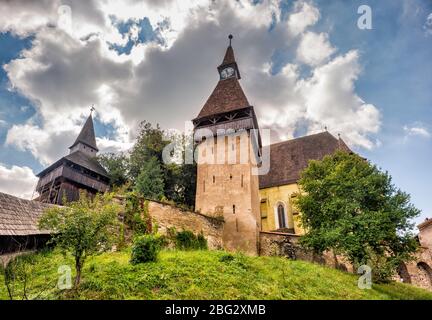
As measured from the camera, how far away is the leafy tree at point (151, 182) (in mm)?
19234

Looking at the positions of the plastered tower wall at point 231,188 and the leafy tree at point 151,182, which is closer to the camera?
the plastered tower wall at point 231,188

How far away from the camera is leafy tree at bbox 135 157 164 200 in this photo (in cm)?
1923

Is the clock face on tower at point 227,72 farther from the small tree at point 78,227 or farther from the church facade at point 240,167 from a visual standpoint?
the small tree at point 78,227

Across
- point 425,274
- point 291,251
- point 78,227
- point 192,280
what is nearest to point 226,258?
point 192,280

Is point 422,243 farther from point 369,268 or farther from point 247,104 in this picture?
point 247,104

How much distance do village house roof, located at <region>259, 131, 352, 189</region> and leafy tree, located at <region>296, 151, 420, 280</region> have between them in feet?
27.8

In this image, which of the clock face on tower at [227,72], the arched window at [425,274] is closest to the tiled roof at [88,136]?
the clock face on tower at [227,72]

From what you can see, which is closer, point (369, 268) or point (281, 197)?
point (369, 268)

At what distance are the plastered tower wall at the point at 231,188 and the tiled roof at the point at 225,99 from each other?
2.42 m

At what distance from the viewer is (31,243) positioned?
10.9 meters

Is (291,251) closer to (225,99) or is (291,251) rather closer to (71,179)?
(225,99)

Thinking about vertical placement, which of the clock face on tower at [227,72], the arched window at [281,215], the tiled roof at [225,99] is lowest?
the arched window at [281,215]
